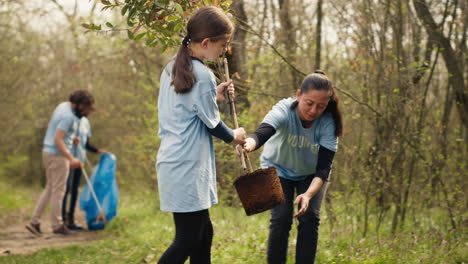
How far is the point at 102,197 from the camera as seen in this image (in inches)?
283

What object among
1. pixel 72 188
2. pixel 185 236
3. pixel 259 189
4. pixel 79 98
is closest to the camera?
pixel 185 236

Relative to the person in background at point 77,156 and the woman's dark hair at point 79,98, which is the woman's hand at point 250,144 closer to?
the woman's dark hair at point 79,98

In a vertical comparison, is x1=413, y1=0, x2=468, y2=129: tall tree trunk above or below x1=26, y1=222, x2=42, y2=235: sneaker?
above

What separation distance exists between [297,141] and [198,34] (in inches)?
44.8

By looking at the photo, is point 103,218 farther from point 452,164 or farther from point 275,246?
point 452,164

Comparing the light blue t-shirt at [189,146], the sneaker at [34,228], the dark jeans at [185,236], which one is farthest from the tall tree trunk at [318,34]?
the sneaker at [34,228]

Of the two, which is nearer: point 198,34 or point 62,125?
point 198,34

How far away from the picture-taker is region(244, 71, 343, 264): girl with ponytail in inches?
131

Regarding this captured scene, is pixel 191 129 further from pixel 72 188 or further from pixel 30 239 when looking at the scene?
pixel 72 188

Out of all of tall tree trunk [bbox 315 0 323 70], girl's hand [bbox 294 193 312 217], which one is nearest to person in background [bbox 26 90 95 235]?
tall tree trunk [bbox 315 0 323 70]

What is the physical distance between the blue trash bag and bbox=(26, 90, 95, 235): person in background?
1.52ft

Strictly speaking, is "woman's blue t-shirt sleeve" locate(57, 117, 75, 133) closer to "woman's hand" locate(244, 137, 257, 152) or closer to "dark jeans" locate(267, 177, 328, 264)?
"dark jeans" locate(267, 177, 328, 264)

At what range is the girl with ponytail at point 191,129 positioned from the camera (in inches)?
108

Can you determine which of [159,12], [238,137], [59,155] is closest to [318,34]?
[159,12]
